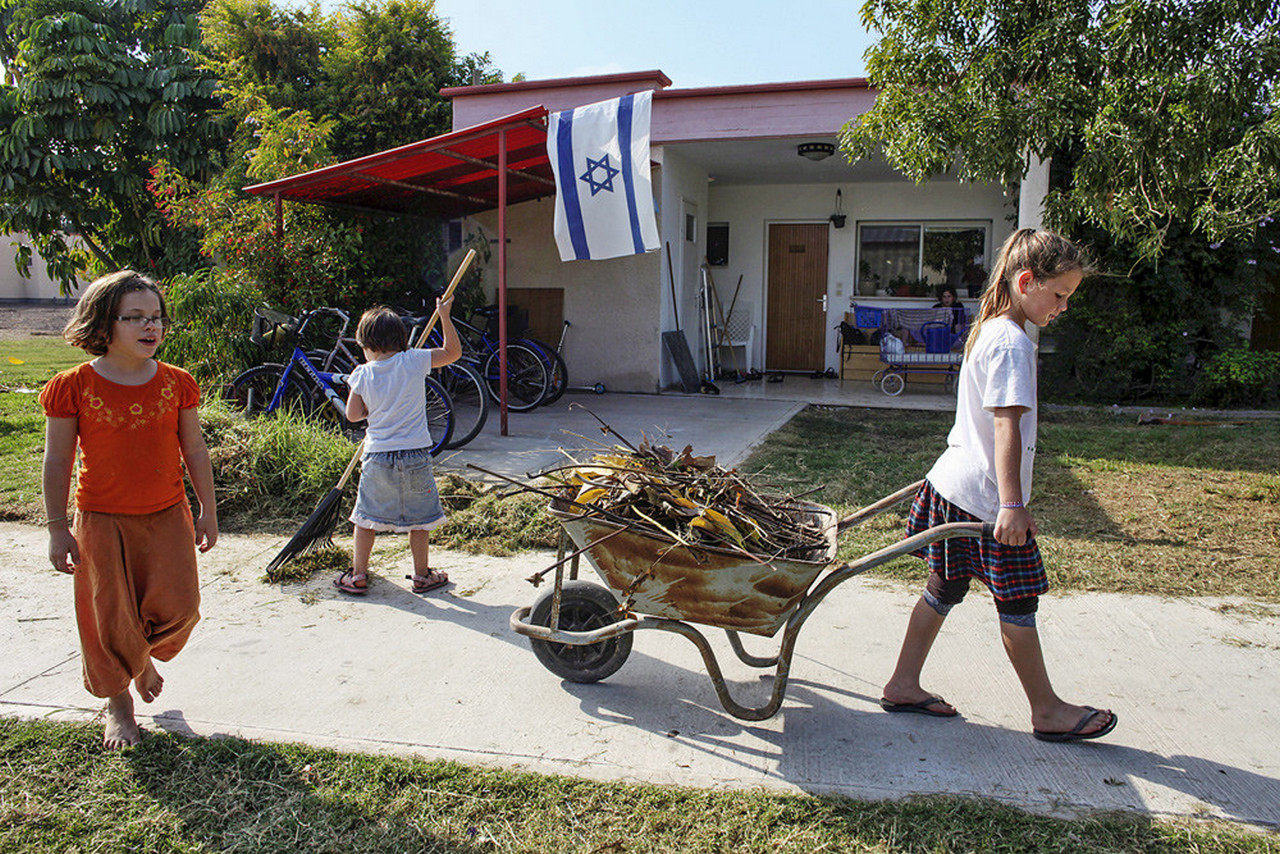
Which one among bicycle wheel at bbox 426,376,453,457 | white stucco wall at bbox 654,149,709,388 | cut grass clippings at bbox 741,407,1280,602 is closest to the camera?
cut grass clippings at bbox 741,407,1280,602

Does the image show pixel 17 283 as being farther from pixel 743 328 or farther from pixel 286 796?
pixel 286 796

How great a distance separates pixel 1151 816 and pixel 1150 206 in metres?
3.86

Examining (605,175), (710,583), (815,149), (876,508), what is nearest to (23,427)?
(605,175)

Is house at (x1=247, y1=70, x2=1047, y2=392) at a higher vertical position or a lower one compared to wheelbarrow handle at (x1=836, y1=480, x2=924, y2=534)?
higher

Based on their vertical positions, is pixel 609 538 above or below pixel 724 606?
above

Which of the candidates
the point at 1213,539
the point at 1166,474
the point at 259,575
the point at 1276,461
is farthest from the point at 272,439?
the point at 1276,461

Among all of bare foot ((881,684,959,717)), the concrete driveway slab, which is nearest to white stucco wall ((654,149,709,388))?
the concrete driveway slab

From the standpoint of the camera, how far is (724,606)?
2914 mm

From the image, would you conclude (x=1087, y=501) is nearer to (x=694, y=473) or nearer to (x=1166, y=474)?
(x=1166, y=474)

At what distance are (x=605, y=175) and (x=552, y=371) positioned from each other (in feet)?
9.33

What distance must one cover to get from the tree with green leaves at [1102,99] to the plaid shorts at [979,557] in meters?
3.12

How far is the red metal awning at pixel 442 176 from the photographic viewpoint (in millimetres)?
7730

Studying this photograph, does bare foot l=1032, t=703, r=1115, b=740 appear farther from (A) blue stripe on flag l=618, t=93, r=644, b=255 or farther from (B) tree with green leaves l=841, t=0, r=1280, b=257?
(A) blue stripe on flag l=618, t=93, r=644, b=255

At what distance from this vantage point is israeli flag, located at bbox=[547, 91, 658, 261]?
725 centimetres
